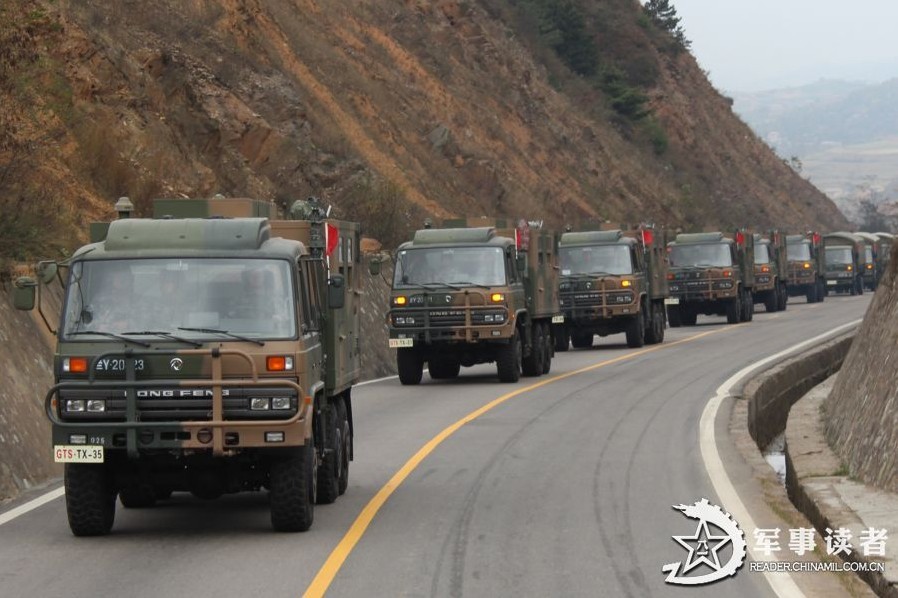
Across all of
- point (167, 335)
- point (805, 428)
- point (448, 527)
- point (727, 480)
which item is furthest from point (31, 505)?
point (805, 428)

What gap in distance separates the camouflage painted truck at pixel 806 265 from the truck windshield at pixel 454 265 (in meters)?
40.0

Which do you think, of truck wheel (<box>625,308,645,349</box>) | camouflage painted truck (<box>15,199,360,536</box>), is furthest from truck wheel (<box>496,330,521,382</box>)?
camouflage painted truck (<box>15,199,360,536</box>)

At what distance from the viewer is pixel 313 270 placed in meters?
12.8

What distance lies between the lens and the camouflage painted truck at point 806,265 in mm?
64875

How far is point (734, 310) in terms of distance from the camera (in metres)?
47.4

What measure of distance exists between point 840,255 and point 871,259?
577 cm

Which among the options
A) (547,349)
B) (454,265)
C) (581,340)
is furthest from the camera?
(581,340)

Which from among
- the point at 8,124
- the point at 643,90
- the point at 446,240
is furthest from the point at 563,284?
the point at 643,90

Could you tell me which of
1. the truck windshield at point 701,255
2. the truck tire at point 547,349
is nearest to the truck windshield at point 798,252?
the truck windshield at point 701,255

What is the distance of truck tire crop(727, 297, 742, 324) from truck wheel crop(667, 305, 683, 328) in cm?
152

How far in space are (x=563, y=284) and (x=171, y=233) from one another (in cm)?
2486

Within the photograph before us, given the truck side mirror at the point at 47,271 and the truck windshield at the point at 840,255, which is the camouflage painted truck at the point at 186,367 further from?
the truck windshield at the point at 840,255

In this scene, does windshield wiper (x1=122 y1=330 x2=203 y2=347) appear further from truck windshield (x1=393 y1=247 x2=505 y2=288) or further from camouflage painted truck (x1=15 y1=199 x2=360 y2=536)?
truck windshield (x1=393 y1=247 x2=505 y2=288)

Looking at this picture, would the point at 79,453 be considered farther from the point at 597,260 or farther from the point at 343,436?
the point at 597,260
